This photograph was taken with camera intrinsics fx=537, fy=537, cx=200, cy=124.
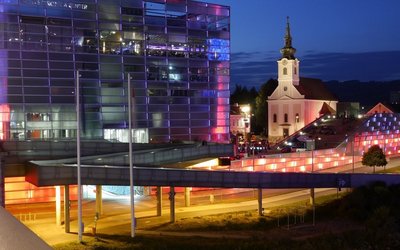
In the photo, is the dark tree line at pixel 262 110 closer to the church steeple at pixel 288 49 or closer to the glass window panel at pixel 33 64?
the church steeple at pixel 288 49

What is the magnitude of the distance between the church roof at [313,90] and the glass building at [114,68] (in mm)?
48228

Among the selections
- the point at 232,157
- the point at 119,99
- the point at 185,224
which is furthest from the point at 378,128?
the point at 185,224

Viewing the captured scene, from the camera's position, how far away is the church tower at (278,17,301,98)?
107 metres

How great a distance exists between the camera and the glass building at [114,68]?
1924 inches

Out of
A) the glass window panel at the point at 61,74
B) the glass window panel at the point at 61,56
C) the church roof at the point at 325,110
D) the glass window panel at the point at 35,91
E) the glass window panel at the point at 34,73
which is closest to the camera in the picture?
the glass window panel at the point at 34,73

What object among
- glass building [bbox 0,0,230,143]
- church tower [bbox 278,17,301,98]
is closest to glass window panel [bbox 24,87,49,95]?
glass building [bbox 0,0,230,143]

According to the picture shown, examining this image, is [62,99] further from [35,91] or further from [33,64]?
[33,64]

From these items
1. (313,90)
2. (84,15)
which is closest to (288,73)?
(313,90)

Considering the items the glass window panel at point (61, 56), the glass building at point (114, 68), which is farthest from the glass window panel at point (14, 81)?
the glass window panel at point (61, 56)

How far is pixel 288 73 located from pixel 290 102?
5.90m

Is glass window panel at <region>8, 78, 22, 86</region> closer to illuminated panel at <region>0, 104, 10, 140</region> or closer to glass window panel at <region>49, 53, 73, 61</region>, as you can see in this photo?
illuminated panel at <region>0, 104, 10, 140</region>

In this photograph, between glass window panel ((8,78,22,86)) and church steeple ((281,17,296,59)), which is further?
church steeple ((281,17,296,59))

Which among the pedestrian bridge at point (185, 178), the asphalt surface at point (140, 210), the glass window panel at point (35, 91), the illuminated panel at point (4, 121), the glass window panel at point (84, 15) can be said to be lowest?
the asphalt surface at point (140, 210)

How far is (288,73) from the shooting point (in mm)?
107000
